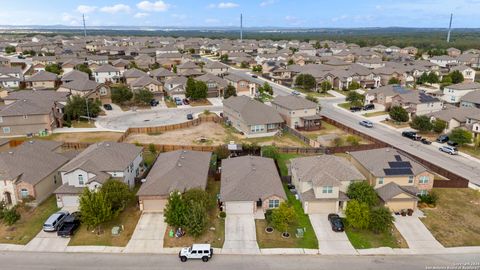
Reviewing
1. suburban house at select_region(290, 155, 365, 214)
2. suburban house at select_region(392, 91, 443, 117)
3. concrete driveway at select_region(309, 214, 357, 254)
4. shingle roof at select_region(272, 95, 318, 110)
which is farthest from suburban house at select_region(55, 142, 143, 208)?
suburban house at select_region(392, 91, 443, 117)

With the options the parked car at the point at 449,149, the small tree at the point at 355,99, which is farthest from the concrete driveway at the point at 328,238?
the small tree at the point at 355,99

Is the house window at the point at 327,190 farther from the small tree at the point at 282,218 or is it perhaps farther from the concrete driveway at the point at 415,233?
the concrete driveway at the point at 415,233

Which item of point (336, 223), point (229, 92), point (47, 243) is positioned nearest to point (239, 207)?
point (336, 223)

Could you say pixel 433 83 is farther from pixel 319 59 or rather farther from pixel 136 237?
pixel 136 237

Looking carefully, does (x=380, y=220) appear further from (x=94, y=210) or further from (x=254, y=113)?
(x=254, y=113)

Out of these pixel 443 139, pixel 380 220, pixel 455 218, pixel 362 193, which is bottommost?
pixel 455 218
